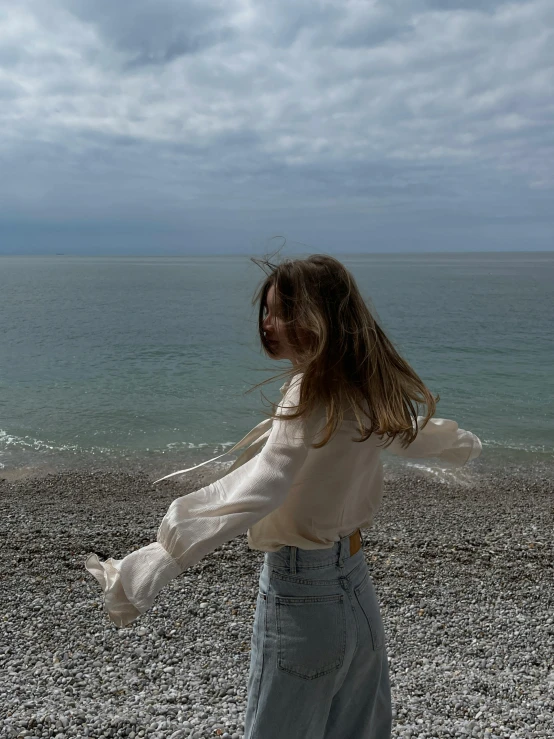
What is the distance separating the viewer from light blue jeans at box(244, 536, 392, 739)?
2066mm

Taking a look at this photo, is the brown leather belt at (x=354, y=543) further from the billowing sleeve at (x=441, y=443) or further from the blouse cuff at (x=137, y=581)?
the blouse cuff at (x=137, y=581)

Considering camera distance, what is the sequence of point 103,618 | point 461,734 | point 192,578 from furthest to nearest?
1. point 192,578
2. point 103,618
3. point 461,734

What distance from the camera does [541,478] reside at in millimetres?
11656

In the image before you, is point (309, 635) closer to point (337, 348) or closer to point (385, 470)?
point (337, 348)

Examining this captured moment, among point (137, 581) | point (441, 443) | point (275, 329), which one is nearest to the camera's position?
point (137, 581)

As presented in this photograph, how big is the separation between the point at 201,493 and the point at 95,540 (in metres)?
5.93

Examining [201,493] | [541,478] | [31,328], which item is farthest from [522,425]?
[31,328]

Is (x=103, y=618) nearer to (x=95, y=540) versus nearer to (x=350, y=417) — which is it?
(x=95, y=540)

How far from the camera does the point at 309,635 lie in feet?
6.75

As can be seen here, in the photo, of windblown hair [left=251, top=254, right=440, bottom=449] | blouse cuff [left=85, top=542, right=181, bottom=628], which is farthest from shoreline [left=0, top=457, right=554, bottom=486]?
blouse cuff [left=85, top=542, right=181, bottom=628]

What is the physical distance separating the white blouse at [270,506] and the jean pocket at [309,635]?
20cm

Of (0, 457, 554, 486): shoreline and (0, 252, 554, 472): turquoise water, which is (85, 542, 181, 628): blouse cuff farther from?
(0, 457, 554, 486): shoreline

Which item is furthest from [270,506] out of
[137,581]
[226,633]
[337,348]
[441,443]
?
[226,633]

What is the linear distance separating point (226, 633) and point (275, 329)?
3.75 meters
